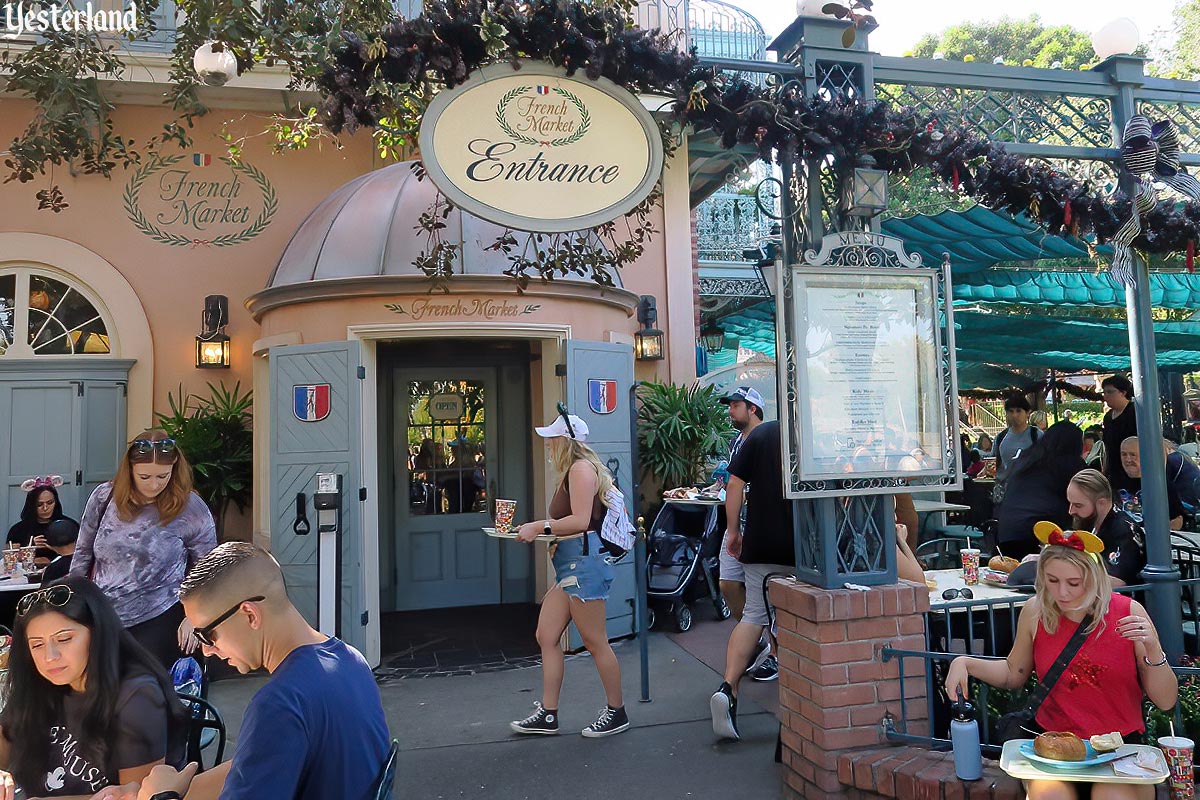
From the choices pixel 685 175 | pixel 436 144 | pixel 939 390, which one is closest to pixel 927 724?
pixel 939 390

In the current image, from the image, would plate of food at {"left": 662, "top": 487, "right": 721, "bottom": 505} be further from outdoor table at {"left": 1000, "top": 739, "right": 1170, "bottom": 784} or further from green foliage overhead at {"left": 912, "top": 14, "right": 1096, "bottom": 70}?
green foliage overhead at {"left": 912, "top": 14, "right": 1096, "bottom": 70}

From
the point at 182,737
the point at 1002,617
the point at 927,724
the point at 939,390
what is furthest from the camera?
the point at 1002,617

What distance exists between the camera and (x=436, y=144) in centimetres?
324

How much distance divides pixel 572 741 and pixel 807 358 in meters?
2.47

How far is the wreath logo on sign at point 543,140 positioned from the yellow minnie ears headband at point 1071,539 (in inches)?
91.8

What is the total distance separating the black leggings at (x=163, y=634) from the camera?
3.99m

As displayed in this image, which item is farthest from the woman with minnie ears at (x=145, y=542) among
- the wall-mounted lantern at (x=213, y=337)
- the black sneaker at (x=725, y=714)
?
the wall-mounted lantern at (x=213, y=337)

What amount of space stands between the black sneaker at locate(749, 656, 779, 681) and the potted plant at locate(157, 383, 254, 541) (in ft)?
15.2

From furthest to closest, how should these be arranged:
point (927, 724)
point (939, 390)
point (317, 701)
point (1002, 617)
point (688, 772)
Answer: point (1002, 617) → point (688, 772) → point (939, 390) → point (927, 724) → point (317, 701)

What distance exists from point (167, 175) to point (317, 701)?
7.88m

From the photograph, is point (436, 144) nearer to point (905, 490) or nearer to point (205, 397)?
point (905, 490)

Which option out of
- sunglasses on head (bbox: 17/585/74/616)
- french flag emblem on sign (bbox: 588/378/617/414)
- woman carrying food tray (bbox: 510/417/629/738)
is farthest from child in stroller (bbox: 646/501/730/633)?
sunglasses on head (bbox: 17/585/74/616)

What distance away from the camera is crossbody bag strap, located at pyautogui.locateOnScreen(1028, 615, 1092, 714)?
2969 mm

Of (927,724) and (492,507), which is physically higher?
(492,507)
